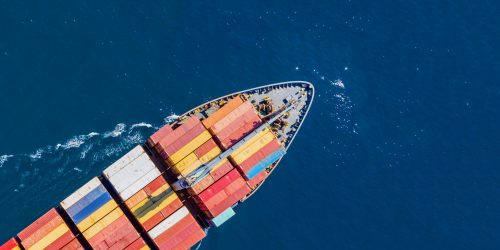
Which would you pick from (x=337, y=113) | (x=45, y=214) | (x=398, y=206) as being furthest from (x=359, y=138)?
(x=45, y=214)

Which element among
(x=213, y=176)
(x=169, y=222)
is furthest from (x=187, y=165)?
(x=169, y=222)

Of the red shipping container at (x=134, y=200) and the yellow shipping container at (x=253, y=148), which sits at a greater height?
the red shipping container at (x=134, y=200)

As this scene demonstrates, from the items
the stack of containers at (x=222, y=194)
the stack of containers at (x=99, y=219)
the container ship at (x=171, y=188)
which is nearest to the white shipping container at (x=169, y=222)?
the container ship at (x=171, y=188)

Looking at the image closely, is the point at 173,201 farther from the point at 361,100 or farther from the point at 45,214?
the point at 361,100

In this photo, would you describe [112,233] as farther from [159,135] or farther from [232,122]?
[232,122]

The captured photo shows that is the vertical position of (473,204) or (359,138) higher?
(359,138)

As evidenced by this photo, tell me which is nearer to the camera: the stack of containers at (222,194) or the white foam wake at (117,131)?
the stack of containers at (222,194)

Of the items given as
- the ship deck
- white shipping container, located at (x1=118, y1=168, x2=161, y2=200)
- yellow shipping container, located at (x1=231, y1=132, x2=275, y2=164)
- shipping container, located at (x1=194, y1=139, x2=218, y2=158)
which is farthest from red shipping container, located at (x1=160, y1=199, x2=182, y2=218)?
the ship deck

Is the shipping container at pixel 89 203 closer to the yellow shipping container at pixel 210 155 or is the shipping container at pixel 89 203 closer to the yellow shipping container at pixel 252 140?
the yellow shipping container at pixel 210 155
